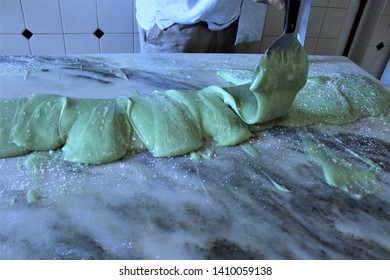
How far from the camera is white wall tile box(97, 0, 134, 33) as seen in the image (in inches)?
66.3

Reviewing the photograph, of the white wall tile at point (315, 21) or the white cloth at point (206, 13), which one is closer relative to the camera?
the white cloth at point (206, 13)

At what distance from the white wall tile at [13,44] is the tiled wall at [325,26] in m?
1.21

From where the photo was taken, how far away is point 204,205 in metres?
0.74

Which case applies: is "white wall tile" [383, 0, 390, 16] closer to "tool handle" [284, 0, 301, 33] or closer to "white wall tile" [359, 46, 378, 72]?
"white wall tile" [359, 46, 378, 72]

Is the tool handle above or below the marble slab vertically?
above

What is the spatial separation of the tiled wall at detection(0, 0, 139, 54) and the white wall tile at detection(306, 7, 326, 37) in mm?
943

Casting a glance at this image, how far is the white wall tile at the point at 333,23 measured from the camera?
1890mm

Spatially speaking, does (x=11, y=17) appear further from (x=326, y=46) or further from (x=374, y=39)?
(x=374, y=39)

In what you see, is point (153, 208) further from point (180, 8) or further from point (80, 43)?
point (80, 43)

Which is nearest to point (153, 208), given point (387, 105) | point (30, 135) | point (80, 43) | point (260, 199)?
point (260, 199)

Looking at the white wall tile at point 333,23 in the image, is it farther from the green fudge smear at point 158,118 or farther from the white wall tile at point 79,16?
the white wall tile at point 79,16

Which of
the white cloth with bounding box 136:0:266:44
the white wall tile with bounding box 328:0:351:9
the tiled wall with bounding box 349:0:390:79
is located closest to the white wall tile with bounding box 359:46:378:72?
the tiled wall with bounding box 349:0:390:79

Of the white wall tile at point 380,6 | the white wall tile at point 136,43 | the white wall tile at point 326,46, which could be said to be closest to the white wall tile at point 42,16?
the white wall tile at point 136,43

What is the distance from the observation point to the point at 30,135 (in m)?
0.82
